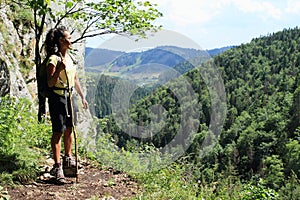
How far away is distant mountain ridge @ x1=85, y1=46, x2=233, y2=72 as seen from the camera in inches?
218

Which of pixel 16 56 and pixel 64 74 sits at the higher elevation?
pixel 16 56

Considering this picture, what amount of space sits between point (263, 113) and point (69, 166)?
347ft

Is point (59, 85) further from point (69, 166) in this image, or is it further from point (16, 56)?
point (16, 56)

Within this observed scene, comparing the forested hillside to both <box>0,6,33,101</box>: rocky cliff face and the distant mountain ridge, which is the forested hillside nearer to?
<box>0,6,33,101</box>: rocky cliff face

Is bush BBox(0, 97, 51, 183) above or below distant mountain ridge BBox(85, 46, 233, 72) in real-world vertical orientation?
below

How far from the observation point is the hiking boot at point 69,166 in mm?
4879

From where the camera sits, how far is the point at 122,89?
589 cm

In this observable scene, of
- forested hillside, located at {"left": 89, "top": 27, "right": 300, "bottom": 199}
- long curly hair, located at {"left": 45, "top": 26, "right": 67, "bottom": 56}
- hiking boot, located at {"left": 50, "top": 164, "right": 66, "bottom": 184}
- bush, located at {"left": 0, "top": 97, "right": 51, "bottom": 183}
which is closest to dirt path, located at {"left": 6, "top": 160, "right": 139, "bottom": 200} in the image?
hiking boot, located at {"left": 50, "top": 164, "right": 66, "bottom": 184}

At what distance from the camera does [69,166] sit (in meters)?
4.94

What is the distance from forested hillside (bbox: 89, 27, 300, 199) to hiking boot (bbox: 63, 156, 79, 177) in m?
53.6

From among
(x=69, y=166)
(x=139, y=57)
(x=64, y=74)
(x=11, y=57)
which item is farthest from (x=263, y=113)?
(x=64, y=74)

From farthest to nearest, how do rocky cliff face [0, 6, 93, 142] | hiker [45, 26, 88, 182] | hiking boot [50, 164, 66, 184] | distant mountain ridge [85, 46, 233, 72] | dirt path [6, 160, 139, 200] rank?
rocky cliff face [0, 6, 93, 142] < distant mountain ridge [85, 46, 233, 72] < hiking boot [50, 164, 66, 184] < hiker [45, 26, 88, 182] < dirt path [6, 160, 139, 200]

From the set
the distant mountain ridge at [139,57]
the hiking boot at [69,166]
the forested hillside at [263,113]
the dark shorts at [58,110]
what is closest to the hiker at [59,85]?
the dark shorts at [58,110]

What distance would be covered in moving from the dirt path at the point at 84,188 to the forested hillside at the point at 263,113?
174 feet
